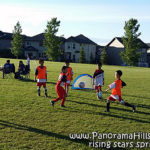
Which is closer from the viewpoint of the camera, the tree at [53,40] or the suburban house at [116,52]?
the tree at [53,40]

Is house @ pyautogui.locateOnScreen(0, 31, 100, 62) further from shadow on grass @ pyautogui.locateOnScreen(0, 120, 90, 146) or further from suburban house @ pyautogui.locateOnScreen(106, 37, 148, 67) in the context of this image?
shadow on grass @ pyautogui.locateOnScreen(0, 120, 90, 146)

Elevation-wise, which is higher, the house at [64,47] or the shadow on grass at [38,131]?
the house at [64,47]

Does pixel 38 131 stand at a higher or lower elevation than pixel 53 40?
lower

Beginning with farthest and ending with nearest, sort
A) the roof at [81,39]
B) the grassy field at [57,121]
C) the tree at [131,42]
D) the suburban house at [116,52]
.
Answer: the roof at [81,39] → the suburban house at [116,52] → the tree at [131,42] → the grassy field at [57,121]

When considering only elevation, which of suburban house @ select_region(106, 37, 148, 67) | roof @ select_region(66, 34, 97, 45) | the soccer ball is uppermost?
roof @ select_region(66, 34, 97, 45)

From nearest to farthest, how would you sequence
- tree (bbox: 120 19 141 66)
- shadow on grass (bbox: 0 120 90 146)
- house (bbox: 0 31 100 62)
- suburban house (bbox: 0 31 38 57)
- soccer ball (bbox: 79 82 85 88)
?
shadow on grass (bbox: 0 120 90 146) < soccer ball (bbox: 79 82 85 88) < tree (bbox: 120 19 141 66) < suburban house (bbox: 0 31 38 57) < house (bbox: 0 31 100 62)

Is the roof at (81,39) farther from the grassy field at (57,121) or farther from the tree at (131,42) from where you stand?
the grassy field at (57,121)

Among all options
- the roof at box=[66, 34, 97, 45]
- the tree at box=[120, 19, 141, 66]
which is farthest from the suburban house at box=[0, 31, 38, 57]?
the tree at box=[120, 19, 141, 66]

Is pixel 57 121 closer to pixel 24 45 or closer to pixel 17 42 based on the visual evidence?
pixel 17 42

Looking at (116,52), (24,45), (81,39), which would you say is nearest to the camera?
(116,52)

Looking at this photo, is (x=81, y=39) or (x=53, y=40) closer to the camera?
(x=53, y=40)

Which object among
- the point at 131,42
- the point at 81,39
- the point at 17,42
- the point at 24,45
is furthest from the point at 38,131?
the point at 24,45

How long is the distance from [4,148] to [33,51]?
238 ft

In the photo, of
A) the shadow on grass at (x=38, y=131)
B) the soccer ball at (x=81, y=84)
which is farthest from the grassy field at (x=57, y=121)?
the soccer ball at (x=81, y=84)
